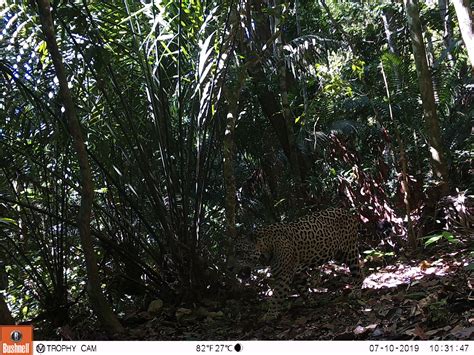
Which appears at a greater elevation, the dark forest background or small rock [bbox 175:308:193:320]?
the dark forest background

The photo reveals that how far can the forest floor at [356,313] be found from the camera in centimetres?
266

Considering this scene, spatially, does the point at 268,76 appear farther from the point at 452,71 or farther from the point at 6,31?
the point at 6,31

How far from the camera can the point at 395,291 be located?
3.68m

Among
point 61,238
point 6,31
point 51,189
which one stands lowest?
point 61,238

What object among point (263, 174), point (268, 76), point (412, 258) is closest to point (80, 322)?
point (412, 258)

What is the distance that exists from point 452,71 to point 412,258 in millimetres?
2957

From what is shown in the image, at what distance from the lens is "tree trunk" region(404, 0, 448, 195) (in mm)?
5016

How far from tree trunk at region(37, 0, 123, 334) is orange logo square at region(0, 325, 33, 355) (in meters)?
1.11

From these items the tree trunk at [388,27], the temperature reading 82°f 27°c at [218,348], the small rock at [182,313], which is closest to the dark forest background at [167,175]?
the small rock at [182,313]

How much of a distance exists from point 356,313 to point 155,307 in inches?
63.2

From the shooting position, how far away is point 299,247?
4426 mm

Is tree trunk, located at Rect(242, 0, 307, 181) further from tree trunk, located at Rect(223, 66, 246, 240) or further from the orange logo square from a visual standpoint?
the orange logo square

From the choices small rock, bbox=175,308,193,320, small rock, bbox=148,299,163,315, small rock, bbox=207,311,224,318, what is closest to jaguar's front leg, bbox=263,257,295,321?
small rock, bbox=207,311,224,318

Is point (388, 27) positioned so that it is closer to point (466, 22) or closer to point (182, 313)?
point (466, 22)
